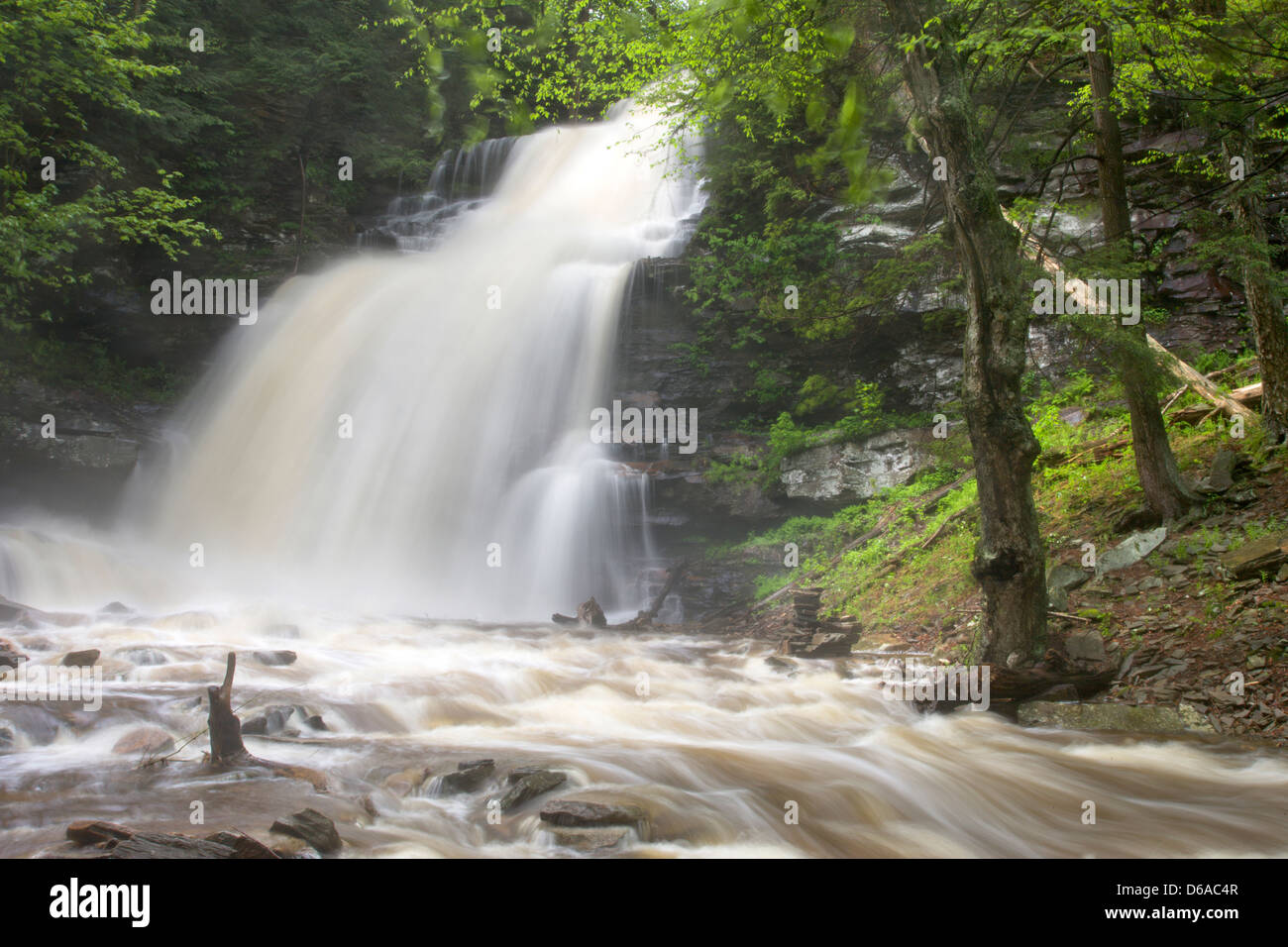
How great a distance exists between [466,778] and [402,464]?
1113 cm

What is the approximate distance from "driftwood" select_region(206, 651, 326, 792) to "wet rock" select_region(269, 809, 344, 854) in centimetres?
116

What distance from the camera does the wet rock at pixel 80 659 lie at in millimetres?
7352

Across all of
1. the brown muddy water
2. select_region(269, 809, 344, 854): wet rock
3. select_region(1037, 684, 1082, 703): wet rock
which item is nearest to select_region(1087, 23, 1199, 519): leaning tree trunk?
select_region(1037, 684, 1082, 703): wet rock

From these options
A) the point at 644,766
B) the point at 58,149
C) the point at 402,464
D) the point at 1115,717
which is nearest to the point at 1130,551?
the point at 1115,717

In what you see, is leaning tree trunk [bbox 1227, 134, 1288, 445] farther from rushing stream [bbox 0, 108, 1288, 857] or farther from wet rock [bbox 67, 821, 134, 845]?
wet rock [bbox 67, 821, 134, 845]

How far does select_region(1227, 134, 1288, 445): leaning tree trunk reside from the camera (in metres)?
6.99

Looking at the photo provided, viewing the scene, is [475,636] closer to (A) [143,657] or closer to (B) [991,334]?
(A) [143,657]

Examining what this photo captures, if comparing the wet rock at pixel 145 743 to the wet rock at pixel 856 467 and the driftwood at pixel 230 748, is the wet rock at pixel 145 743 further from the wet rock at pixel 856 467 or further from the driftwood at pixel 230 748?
the wet rock at pixel 856 467

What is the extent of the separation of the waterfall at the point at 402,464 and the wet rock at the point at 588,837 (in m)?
9.54

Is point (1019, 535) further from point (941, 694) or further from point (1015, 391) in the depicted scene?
point (941, 694)

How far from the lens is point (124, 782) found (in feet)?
15.8

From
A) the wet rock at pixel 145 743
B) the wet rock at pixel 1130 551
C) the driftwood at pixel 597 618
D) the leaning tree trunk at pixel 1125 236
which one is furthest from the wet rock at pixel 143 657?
the leaning tree trunk at pixel 1125 236

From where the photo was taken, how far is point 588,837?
411 centimetres

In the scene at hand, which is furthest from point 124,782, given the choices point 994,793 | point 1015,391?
point 1015,391
